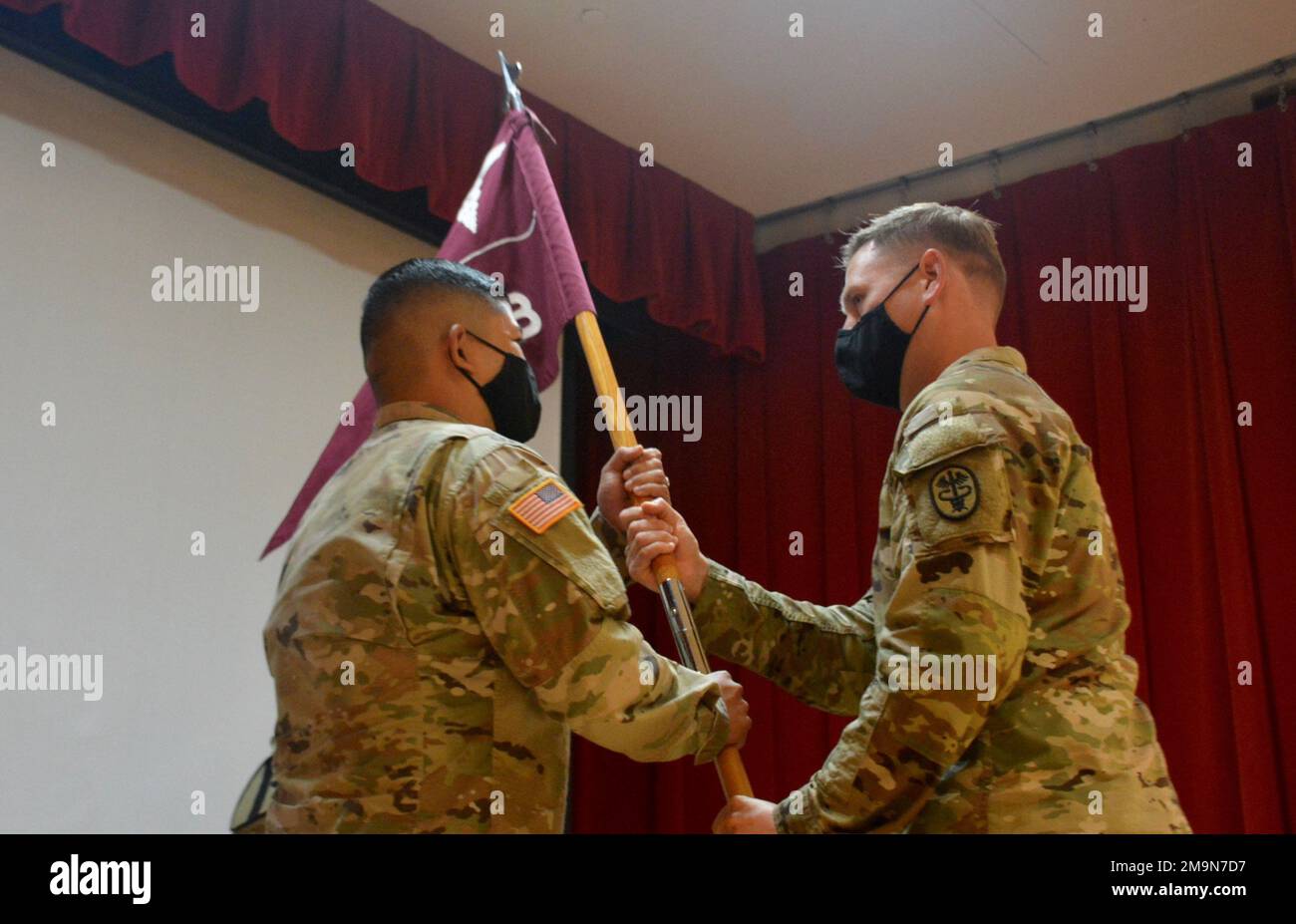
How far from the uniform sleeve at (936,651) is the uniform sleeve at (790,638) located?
479 mm

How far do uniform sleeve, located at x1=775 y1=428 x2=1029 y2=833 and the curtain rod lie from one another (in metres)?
2.76

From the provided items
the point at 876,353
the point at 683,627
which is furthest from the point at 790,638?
the point at 876,353

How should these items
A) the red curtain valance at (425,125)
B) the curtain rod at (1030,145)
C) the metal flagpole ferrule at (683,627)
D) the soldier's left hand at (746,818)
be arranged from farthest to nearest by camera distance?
the curtain rod at (1030,145), the red curtain valance at (425,125), the metal flagpole ferrule at (683,627), the soldier's left hand at (746,818)

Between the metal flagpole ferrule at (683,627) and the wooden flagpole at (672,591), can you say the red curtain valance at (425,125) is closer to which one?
the wooden flagpole at (672,591)

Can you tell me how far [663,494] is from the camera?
2.12 meters

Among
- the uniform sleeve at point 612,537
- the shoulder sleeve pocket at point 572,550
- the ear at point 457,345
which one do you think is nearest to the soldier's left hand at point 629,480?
the uniform sleeve at point 612,537

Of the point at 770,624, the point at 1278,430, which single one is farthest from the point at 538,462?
the point at 1278,430

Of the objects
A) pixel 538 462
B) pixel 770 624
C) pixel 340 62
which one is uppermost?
pixel 340 62

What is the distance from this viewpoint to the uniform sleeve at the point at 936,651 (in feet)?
4.81

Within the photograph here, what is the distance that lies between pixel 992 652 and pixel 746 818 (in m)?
0.50

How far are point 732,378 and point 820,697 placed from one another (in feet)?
9.05

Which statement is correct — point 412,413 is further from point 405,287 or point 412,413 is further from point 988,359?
point 988,359
